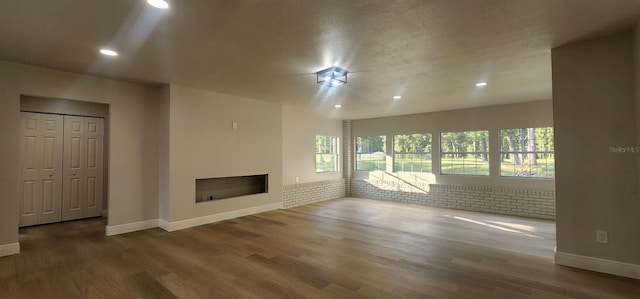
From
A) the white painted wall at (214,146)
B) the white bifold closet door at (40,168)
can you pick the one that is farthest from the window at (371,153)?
the white bifold closet door at (40,168)

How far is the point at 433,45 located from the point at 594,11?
126 centimetres

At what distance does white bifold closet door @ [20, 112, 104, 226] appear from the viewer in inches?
190

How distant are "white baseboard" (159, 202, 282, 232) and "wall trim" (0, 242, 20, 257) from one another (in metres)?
1.68

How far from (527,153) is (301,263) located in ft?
18.4

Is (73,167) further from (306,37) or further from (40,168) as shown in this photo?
(306,37)

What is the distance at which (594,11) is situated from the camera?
234cm

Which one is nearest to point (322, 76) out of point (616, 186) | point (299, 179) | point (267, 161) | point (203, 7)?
point (203, 7)

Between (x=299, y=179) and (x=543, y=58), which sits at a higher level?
(x=543, y=58)

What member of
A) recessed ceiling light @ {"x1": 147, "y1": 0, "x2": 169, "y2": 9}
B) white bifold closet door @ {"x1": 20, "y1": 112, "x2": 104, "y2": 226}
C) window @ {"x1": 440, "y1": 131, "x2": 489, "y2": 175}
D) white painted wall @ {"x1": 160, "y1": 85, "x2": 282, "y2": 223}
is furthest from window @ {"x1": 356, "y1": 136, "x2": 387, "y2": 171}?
recessed ceiling light @ {"x1": 147, "y1": 0, "x2": 169, "y2": 9}

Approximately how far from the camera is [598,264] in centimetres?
293

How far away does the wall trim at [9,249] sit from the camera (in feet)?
11.3

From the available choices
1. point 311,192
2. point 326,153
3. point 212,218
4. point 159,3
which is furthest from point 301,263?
point 326,153

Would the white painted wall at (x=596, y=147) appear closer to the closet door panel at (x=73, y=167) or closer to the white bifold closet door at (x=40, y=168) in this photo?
the closet door panel at (x=73, y=167)

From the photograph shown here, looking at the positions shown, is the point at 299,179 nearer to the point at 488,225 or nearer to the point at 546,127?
the point at 488,225
